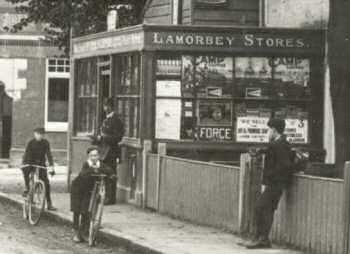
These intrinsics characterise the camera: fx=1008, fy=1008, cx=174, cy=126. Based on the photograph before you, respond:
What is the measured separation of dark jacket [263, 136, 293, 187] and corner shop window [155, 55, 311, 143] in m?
5.58

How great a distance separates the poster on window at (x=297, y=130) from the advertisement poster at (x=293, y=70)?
A: 2.20 ft

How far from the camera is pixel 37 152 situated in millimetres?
17125

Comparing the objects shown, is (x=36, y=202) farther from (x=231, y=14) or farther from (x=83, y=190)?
(x=231, y=14)

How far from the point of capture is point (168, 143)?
58.1 ft

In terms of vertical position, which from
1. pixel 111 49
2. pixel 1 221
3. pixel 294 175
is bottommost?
pixel 1 221

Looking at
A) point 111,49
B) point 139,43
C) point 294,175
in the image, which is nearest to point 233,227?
point 294,175

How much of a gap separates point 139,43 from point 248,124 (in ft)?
7.92

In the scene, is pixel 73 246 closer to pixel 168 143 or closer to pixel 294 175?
pixel 294 175

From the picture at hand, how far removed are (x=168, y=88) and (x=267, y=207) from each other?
Result: 19.2 ft

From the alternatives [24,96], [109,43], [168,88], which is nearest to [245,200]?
[168,88]

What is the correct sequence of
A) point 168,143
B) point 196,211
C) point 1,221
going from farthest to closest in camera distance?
1. point 168,143
2. point 1,221
3. point 196,211

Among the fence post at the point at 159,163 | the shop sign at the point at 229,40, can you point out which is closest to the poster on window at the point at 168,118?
the fence post at the point at 159,163

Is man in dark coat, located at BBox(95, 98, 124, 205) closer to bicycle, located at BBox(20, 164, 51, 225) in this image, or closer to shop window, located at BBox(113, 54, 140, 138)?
shop window, located at BBox(113, 54, 140, 138)

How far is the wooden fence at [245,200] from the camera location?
11469mm
